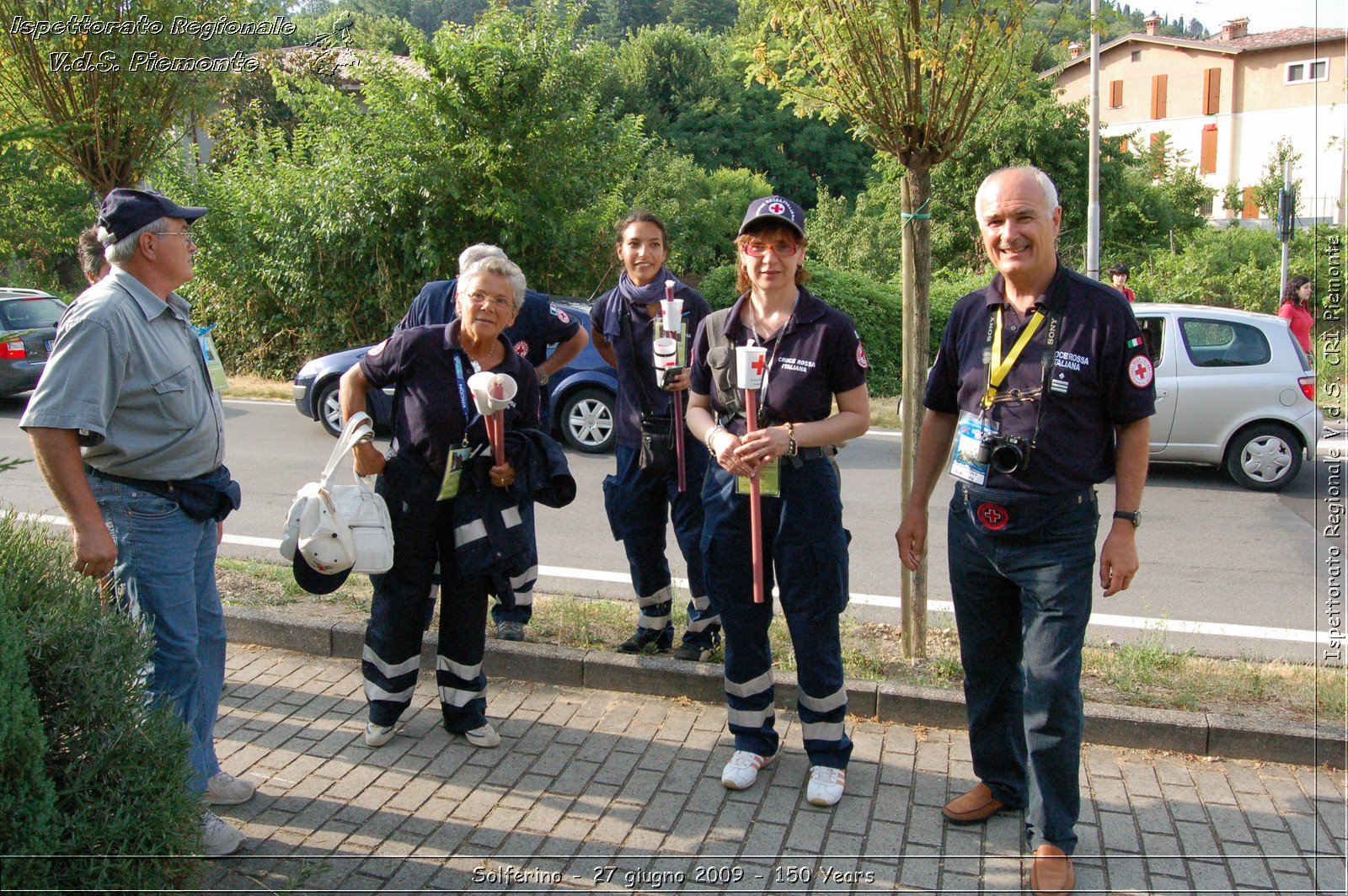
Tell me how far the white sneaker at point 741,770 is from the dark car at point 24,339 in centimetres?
1272

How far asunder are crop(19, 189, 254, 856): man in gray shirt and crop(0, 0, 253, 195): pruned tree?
15.1ft

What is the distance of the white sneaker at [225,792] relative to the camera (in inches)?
151

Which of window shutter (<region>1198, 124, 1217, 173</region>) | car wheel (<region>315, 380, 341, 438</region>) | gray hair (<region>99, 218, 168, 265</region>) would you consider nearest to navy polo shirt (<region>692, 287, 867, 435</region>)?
gray hair (<region>99, 218, 168, 265</region>)

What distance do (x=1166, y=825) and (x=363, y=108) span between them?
669 inches

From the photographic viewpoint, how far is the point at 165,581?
352 cm

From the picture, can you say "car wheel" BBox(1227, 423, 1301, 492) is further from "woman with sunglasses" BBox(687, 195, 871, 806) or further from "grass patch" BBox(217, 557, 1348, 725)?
"woman with sunglasses" BBox(687, 195, 871, 806)

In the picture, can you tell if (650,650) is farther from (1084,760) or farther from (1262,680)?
(1262,680)

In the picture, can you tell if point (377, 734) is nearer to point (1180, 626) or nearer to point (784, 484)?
point (784, 484)

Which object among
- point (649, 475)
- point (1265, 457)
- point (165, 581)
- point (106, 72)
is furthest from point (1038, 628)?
point (1265, 457)

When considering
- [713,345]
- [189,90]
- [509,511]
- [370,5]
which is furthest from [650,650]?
[370,5]

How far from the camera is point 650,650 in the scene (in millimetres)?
5172

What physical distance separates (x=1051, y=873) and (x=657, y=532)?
2.44m

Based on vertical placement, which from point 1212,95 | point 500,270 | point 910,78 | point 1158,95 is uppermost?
point 1158,95

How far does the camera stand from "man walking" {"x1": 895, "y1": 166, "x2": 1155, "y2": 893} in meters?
3.28
